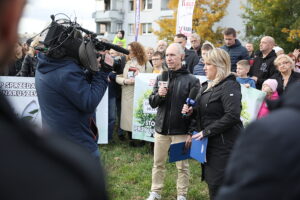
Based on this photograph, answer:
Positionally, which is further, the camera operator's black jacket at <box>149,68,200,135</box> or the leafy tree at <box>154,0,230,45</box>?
the leafy tree at <box>154,0,230,45</box>

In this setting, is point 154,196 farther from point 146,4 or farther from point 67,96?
point 146,4

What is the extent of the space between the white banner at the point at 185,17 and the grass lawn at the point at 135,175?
3525 millimetres

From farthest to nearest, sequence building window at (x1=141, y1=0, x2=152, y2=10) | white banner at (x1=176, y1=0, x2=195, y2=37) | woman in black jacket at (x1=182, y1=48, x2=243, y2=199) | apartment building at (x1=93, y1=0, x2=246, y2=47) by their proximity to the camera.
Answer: building window at (x1=141, y1=0, x2=152, y2=10)
apartment building at (x1=93, y1=0, x2=246, y2=47)
white banner at (x1=176, y1=0, x2=195, y2=37)
woman in black jacket at (x1=182, y1=48, x2=243, y2=199)

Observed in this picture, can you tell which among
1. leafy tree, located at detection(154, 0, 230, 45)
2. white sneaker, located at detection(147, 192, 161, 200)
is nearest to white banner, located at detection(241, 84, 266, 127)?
white sneaker, located at detection(147, 192, 161, 200)

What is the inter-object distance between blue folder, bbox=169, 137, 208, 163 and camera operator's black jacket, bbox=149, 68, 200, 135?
31 centimetres

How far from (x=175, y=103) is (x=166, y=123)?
0.29 meters

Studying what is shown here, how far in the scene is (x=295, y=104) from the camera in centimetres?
133

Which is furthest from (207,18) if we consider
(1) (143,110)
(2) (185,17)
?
(1) (143,110)

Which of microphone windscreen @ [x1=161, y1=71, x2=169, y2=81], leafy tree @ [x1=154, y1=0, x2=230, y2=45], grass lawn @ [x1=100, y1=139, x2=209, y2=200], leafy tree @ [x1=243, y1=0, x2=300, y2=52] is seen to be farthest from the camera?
leafy tree @ [x1=154, y1=0, x2=230, y2=45]

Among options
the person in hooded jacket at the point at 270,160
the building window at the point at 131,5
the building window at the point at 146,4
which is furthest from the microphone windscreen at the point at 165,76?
the building window at the point at 131,5

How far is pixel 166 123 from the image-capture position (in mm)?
5277

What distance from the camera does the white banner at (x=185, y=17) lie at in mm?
10234

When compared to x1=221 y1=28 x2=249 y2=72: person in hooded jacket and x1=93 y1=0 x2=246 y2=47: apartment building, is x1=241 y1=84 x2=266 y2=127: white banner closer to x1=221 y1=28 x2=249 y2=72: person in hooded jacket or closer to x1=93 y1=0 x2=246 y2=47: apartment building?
x1=221 y1=28 x2=249 y2=72: person in hooded jacket

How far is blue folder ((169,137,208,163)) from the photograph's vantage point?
14.1 ft
